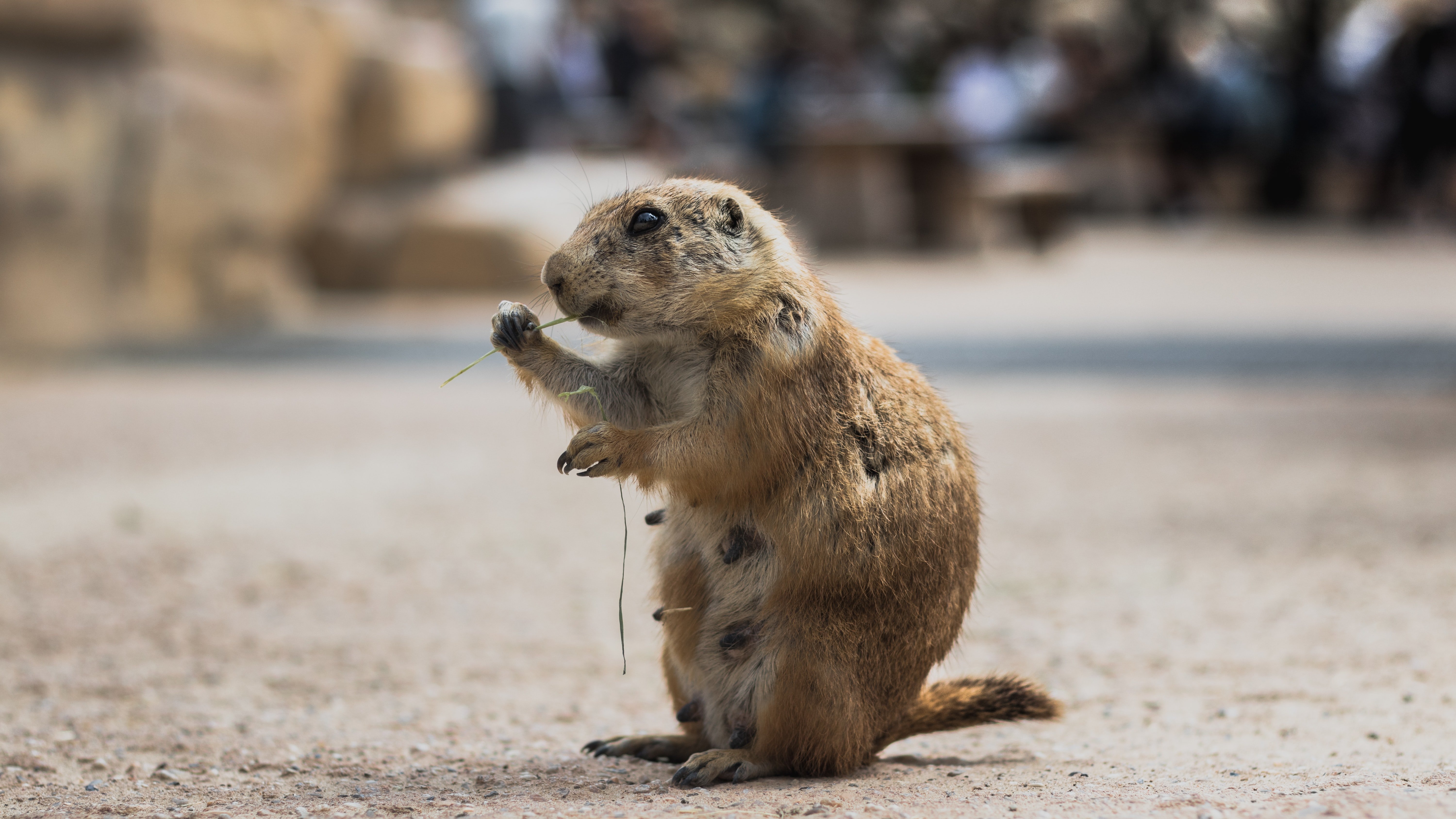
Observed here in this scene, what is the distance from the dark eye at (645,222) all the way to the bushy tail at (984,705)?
4.24 ft

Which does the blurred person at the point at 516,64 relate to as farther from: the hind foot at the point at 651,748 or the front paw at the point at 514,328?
the hind foot at the point at 651,748

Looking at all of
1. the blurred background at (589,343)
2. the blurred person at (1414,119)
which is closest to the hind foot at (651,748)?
the blurred background at (589,343)

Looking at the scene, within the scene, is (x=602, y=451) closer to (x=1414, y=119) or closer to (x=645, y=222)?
(x=645, y=222)

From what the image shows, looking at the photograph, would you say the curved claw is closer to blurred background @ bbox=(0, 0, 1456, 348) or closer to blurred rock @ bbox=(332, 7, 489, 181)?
blurred background @ bbox=(0, 0, 1456, 348)

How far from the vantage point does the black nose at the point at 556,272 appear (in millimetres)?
3203

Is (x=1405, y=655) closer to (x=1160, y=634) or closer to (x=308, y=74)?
(x=1160, y=634)

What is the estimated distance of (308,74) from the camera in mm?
14297

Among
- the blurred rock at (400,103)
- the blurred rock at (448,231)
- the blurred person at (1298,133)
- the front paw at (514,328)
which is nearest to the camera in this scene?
the front paw at (514,328)

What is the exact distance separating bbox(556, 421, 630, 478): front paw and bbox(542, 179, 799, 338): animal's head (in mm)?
292

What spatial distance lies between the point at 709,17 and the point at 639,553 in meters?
26.9

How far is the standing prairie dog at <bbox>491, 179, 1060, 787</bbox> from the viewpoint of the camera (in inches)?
123

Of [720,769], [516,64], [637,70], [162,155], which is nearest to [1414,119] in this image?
[637,70]

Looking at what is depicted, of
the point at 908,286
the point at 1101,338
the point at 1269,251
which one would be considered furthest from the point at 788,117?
the point at 1101,338

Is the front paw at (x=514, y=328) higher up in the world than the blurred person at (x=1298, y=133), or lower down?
lower down
